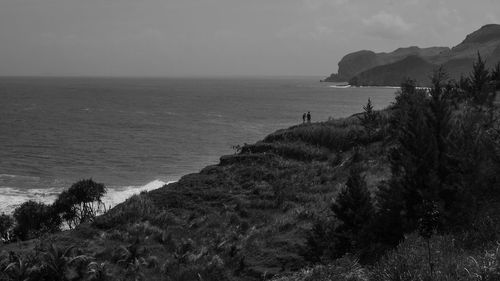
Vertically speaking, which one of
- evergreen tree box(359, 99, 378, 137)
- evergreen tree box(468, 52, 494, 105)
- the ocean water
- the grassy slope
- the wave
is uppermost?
evergreen tree box(468, 52, 494, 105)

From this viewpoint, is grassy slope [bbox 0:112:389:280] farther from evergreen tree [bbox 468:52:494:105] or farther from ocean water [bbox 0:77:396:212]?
ocean water [bbox 0:77:396:212]

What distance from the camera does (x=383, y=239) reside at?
1570cm

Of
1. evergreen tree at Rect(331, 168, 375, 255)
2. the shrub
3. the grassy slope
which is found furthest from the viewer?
the shrub

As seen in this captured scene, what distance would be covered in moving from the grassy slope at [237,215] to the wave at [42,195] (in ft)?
50.5

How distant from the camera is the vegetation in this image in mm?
12734

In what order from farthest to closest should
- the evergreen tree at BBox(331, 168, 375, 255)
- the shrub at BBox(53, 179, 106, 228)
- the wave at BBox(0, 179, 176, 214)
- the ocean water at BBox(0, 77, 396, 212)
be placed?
the ocean water at BBox(0, 77, 396, 212) → the wave at BBox(0, 179, 176, 214) → the shrub at BBox(53, 179, 106, 228) → the evergreen tree at BBox(331, 168, 375, 255)

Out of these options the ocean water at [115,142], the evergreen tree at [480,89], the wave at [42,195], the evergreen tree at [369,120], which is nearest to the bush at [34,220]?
the wave at [42,195]

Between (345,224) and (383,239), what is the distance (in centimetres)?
180

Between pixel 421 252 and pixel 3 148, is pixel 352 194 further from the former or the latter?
pixel 3 148

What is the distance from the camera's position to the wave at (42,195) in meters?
44.5

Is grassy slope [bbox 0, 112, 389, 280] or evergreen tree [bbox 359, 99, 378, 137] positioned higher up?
evergreen tree [bbox 359, 99, 378, 137]

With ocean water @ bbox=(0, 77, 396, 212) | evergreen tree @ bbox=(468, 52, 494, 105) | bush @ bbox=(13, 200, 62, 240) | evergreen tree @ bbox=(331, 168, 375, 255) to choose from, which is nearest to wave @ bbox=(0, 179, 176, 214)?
ocean water @ bbox=(0, 77, 396, 212)

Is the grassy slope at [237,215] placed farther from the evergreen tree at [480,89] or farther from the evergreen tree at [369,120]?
the evergreen tree at [480,89]

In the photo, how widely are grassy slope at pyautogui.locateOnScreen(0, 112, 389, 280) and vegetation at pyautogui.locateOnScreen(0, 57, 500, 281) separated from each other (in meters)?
0.08
